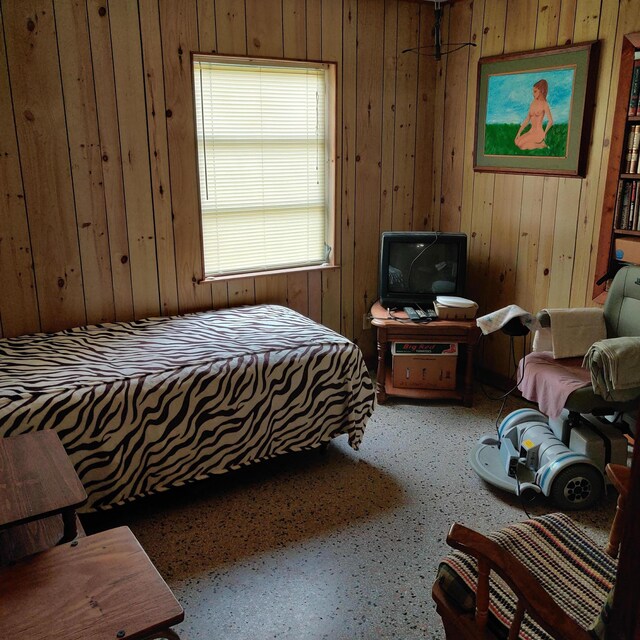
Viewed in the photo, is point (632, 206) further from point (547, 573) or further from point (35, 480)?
point (35, 480)

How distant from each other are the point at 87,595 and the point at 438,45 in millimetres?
3718

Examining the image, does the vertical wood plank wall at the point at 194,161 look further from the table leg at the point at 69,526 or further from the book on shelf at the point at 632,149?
the table leg at the point at 69,526


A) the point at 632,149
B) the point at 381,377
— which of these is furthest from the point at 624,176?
the point at 381,377

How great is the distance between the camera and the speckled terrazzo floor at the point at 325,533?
84.1 inches

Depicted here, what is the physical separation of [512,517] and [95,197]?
2.51 m

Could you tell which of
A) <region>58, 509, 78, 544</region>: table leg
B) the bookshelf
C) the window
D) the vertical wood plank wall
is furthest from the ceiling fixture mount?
<region>58, 509, 78, 544</region>: table leg

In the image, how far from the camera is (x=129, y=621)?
1349mm

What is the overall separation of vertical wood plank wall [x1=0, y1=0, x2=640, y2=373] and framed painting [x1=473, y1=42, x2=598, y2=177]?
0.24 ft

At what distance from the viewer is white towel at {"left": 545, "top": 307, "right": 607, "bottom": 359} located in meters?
3.06

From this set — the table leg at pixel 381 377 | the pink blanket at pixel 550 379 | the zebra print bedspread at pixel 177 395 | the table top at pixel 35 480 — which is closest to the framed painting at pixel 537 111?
the pink blanket at pixel 550 379

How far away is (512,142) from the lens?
12.1 feet


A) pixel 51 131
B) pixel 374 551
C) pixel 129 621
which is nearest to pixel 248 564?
pixel 374 551

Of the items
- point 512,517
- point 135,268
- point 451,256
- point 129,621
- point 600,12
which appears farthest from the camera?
point 451,256

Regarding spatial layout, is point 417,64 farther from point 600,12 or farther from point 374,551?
point 374,551
